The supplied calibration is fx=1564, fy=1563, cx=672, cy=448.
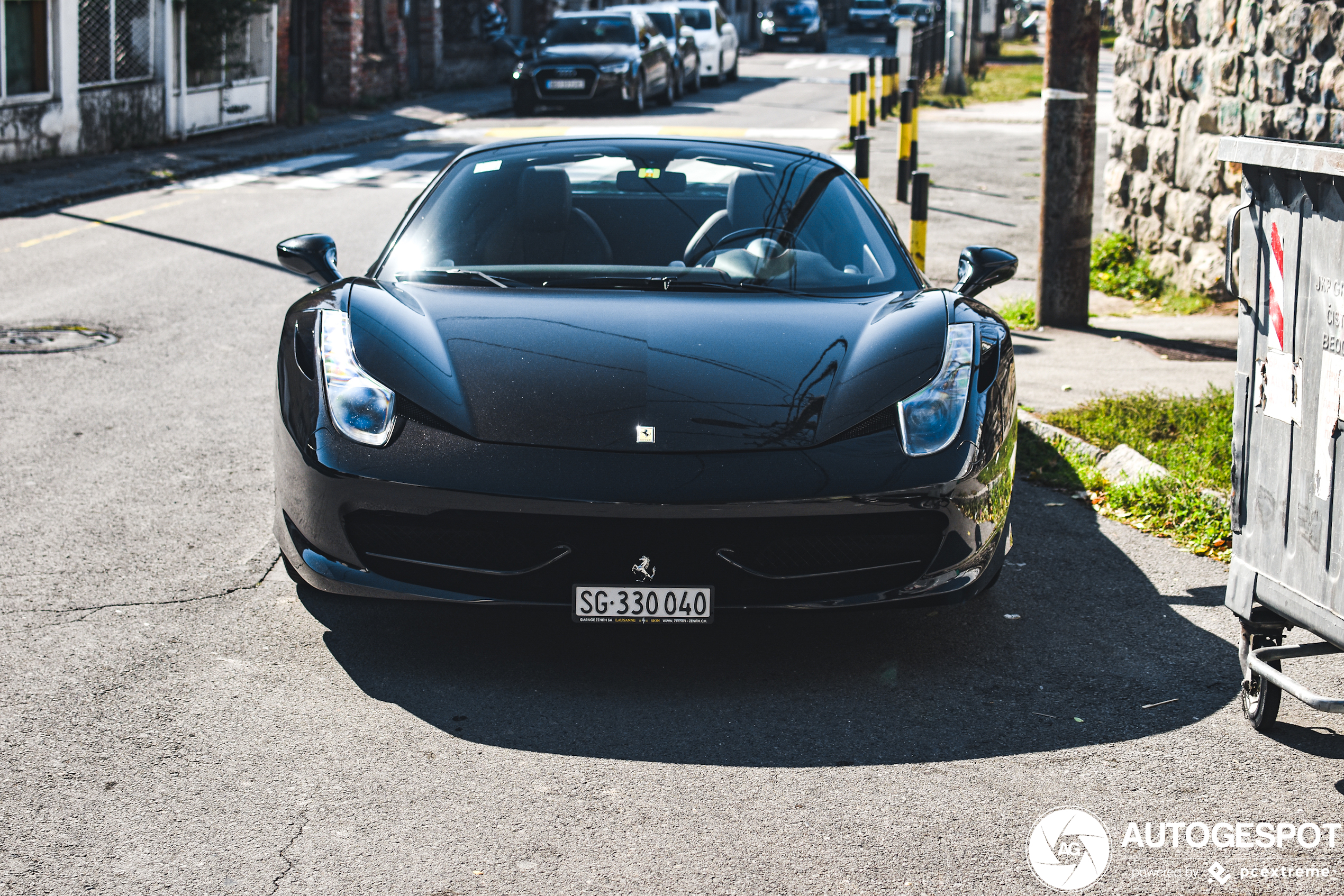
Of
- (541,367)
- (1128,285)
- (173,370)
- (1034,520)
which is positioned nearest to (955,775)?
(541,367)

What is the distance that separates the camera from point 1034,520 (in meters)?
5.71

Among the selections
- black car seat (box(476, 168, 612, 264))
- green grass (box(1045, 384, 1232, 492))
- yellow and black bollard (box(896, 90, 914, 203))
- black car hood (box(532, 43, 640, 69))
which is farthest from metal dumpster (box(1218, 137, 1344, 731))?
black car hood (box(532, 43, 640, 69))

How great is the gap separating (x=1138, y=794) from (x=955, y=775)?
0.41 m

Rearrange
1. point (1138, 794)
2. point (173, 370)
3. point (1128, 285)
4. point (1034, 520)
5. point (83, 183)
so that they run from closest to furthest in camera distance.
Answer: point (1138, 794)
point (1034, 520)
point (173, 370)
point (1128, 285)
point (83, 183)

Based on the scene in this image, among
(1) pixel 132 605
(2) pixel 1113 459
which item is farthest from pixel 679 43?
(1) pixel 132 605

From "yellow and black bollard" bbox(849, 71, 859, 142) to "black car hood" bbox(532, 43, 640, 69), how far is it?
19.7 feet

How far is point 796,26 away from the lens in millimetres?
53062

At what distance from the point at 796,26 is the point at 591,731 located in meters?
51.7

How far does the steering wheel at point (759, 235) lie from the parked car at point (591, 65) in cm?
2200

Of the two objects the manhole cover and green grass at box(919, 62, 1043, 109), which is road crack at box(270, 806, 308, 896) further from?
green grass at box(919, 62, 1043, 109)

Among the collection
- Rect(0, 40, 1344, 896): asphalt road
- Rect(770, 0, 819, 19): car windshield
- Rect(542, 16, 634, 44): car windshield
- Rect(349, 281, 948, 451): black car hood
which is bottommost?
Rect(0, 40, 1344, 896): asphalt road

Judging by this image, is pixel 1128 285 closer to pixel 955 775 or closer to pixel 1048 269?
pixel 1048 269

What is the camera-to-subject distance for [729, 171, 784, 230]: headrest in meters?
5.37

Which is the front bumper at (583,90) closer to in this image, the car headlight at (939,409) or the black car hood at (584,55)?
the black car hood at (584,55)
